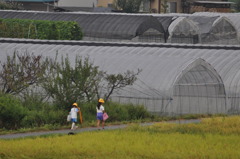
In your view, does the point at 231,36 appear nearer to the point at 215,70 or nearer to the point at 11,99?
the point at 215,70

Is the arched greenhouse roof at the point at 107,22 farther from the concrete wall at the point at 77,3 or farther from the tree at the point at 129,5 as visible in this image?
the tree at the point at 129,5

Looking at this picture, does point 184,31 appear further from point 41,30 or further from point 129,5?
point 129,5

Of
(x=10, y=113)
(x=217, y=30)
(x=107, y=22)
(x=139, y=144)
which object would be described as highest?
(x=107, y=22)

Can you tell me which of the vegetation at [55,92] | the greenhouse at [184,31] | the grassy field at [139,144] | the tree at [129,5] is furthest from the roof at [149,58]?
the tree at [129,5]

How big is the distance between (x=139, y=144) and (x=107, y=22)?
48492 millimetres

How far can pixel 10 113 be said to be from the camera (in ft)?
122

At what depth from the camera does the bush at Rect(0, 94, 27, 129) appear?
37125 mm

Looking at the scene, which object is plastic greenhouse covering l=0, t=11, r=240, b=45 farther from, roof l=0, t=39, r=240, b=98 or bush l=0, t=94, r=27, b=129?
bush l=0, t=94, r=27, b=129

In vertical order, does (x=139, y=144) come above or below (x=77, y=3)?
below

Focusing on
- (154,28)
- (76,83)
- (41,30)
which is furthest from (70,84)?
(154,28)

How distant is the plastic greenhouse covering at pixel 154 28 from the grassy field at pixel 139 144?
128ft

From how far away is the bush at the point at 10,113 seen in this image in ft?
122

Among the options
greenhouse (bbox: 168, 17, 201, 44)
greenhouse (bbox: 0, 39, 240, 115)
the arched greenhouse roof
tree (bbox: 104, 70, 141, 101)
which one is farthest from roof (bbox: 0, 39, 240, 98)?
greenhouse (bbox: 168, 17, 201, 44)

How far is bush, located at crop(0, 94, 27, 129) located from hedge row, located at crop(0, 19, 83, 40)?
29.7m
